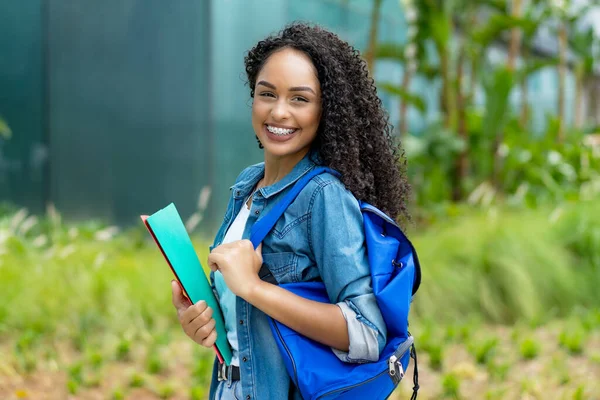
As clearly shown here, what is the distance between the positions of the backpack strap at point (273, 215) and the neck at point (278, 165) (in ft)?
0.39

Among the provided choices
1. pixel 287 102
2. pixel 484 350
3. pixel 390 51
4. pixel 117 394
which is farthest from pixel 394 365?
pixel 390 51

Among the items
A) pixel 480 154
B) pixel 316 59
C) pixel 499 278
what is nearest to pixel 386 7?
pixel 480 154

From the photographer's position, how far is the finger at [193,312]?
1548 millimetres

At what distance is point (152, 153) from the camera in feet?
28.8

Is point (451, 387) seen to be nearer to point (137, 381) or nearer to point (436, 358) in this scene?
point (436, 358)

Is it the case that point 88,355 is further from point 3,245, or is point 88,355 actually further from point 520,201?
point 520,201

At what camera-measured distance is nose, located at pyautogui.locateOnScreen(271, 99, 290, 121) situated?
153 centimetres

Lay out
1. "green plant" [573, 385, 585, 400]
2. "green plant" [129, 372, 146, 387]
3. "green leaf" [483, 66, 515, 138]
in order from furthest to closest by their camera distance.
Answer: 1. "green leaf" [483, 66, 515, 138]
2. "green plant" [129, 372, 146, 387]
3. "green plant" [573, 385, 585, 400]

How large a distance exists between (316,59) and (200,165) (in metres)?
7.38

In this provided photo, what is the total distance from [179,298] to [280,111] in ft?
1.68

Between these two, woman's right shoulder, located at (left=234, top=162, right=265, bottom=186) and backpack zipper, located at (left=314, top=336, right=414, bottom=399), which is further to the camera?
woman's right shoulder, located at (left=234, top=162, right=265, bottom=186)

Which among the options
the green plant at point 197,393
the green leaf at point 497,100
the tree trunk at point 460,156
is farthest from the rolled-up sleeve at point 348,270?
the tree trunk at point 460,156

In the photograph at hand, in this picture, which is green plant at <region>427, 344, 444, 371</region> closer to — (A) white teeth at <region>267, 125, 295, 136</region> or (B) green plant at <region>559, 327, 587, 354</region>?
(B) green plant at <region>559, 327, 587, 354</region>

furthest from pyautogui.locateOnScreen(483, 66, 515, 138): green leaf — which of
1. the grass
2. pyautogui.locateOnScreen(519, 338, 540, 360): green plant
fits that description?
pyautogui.locateOnScreen(519, 338, 540, 360): green plant
